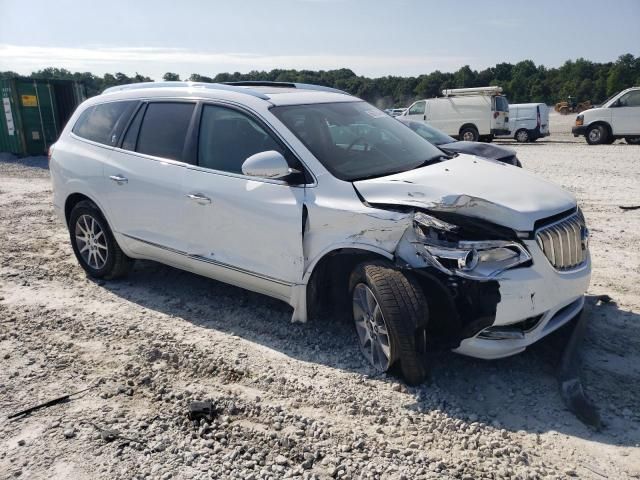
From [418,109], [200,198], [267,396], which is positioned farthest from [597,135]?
[267,396]

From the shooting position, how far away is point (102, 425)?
3197 mm

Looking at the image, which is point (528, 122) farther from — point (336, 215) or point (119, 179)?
point (336, 215)

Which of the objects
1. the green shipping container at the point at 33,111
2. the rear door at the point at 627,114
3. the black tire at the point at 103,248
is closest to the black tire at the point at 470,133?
the rear door at the point at 627,114

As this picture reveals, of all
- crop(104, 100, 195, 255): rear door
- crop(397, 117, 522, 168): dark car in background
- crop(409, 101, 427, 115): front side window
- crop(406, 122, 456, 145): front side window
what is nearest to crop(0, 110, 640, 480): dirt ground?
crop(104, 100, 195, 255): rear door

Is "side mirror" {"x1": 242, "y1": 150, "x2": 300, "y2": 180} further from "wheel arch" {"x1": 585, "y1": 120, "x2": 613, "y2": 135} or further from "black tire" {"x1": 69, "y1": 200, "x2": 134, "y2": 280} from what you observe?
"wheel arch" {"x1": 585, "y1": 120, "x2": 613, "y2": 135}

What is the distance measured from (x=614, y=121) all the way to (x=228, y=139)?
18.4 m

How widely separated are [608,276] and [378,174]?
283 cm

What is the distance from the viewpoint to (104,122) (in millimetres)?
5438

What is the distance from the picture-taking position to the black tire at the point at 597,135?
63.4ft

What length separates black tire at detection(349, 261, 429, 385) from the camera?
3293 mm

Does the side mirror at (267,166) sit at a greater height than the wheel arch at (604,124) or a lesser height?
greater

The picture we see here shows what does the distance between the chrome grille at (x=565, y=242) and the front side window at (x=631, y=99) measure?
1757cm

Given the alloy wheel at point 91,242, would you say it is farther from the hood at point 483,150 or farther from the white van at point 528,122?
the white van at point 528,122

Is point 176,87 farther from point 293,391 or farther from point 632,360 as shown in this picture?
point 632,360
